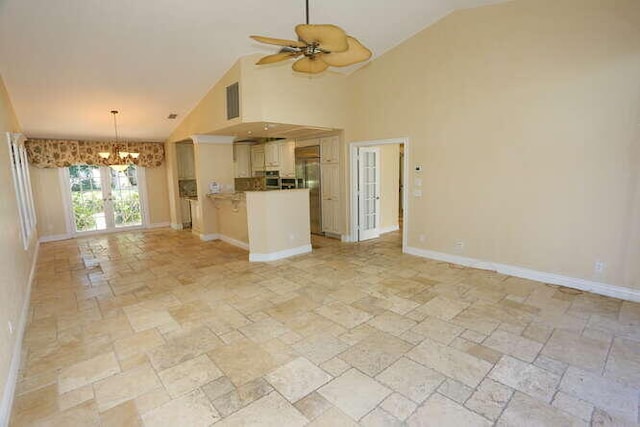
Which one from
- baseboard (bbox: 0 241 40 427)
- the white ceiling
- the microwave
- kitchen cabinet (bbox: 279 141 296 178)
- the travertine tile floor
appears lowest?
the travertine tile floor

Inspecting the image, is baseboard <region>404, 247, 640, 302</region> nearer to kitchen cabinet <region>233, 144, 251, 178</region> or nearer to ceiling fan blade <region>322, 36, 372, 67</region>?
ceiling fan blade <region>322, 36, 372, 67</region>

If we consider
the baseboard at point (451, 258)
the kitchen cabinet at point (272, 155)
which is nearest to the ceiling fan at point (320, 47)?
the baseboard at point (451, 258)

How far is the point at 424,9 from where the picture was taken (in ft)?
14.6

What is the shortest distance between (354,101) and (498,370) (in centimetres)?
511

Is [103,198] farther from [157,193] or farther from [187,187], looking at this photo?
[187,187]

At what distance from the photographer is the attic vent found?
4998mm

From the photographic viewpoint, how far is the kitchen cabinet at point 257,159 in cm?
819

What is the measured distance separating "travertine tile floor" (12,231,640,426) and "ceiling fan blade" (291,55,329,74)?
2469 millimetres

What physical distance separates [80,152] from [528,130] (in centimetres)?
904

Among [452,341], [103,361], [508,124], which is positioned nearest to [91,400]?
[103,361]

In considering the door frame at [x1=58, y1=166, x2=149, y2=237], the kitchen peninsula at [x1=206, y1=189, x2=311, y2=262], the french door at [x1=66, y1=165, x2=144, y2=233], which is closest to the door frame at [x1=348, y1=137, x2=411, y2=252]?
the kitchen peninsula at [x1=206, y1=189, x2=311, y2=262]

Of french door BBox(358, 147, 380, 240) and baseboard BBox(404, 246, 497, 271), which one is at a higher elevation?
french door BBox(358, 147, 380, 240)

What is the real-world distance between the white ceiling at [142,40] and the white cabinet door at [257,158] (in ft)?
8.06

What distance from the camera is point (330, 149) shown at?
6762 millimetres
